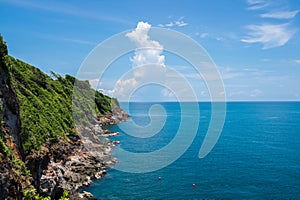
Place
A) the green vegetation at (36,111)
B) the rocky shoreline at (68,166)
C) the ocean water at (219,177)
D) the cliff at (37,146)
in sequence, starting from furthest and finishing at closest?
the ocean water at (219,177), the green vegetation at (36,111), the rocky shoreline at (68,166), the cliff at (37,146)

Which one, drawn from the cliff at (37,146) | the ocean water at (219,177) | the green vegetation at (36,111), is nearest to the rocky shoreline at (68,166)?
the cliff at (37,146)

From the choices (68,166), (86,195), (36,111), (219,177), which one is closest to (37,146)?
(36,111)

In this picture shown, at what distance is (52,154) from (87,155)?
1605 centimetres

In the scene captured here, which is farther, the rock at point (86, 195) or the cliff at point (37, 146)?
the rock at point (86, 195)

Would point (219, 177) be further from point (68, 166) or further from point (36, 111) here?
point (36, 111)

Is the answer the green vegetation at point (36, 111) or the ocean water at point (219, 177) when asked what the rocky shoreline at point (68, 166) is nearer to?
the green vegetation at point (36, 111)

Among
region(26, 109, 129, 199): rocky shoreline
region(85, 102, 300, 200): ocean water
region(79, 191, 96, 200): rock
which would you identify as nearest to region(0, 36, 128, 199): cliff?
region(26, 109, 129, 199): rocky shoreline

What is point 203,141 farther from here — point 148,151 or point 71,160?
point 71,160

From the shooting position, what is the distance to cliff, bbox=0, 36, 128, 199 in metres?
29.0

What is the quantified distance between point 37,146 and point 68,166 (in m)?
12.7

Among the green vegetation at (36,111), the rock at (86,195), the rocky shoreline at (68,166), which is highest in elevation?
the green vegetation at (36,111)

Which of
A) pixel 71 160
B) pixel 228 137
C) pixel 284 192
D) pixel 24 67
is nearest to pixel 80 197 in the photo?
pixel 71 160

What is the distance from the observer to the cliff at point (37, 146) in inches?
1140

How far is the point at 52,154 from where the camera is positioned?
1794 inches
